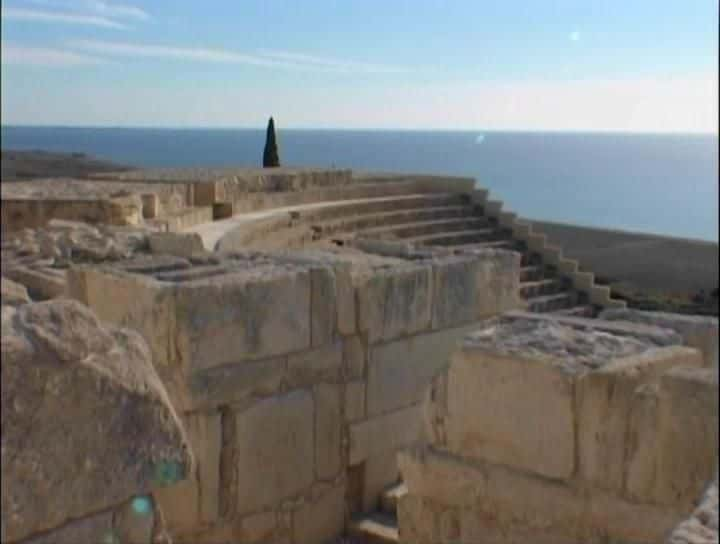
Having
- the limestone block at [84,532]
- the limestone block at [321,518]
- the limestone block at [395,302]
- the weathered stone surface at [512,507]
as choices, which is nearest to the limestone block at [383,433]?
the limestone block at [321,518]

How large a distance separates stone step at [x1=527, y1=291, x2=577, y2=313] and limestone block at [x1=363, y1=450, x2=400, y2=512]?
7.29m

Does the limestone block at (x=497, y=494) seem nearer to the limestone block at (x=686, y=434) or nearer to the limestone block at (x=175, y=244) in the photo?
the limestone block at (x=686, y=434)

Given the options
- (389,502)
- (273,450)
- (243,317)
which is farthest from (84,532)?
(389,502)

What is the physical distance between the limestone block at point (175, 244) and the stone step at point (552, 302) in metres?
7.81

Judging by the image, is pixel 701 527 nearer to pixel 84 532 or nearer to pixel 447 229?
pixel 84 532

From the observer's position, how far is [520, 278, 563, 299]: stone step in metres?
13.3

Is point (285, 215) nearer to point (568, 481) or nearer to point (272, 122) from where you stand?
point (272, 122)

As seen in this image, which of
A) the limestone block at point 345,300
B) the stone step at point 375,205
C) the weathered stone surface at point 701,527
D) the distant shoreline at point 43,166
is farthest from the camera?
the stone step at point 375,205

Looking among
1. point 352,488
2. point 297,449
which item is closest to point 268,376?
point 297,449

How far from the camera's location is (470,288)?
6.05 metres

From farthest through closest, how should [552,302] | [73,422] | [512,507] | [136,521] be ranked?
[552,302] < [512,507] < [136,521] < [73,422]

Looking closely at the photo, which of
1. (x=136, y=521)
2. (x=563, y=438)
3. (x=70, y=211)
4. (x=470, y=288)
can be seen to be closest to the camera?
(x=136, y=521)

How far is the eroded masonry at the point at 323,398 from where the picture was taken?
2.47m

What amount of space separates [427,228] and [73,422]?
1136 centimetres
